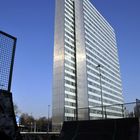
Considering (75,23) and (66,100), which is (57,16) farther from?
(66,100)

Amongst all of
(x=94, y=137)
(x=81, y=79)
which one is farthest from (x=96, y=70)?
(x=94, y=137)

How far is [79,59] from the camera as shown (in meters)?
119

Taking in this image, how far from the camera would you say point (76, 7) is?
132 meters

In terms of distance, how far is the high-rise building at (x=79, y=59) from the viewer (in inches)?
4220

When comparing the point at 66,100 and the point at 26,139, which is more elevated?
the point at 66,100

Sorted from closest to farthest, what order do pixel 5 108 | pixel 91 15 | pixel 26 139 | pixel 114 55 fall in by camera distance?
pixel 5 108, pixel 26 139, pixel 91 15, pixel 114 55

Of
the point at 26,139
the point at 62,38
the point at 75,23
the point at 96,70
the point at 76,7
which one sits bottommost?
the point at 26,139

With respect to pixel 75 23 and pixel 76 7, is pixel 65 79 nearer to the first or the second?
pixel 75 23

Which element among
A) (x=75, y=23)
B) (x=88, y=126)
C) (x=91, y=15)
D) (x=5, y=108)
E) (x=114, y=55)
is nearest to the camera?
(x=5, y=108)

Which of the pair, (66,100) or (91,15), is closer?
(66,100)

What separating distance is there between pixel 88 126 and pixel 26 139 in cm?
1138

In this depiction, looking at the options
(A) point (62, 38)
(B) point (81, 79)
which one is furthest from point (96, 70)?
(A) point (62, 38)

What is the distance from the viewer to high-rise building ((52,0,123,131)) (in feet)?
352

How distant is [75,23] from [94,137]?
11199 centimetres
